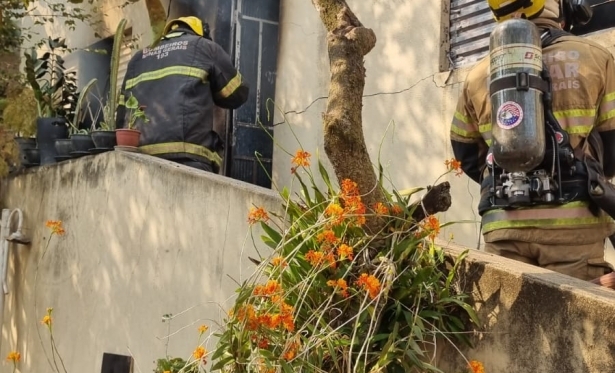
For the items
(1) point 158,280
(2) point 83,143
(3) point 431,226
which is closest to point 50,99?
(2) point 83,143

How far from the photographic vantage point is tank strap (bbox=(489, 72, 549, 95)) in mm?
3510

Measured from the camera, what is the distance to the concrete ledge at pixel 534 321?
303 cm

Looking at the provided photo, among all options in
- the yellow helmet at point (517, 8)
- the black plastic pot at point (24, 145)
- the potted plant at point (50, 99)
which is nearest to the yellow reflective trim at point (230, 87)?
the potted plant at point (50, 99)

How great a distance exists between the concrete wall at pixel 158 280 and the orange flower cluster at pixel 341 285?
16.1 inches

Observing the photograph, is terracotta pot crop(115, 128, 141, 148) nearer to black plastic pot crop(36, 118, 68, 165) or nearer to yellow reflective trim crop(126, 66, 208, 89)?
yellow reflective trim crop(126, 66, 208, 89)

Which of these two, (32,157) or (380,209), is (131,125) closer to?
(32,157)

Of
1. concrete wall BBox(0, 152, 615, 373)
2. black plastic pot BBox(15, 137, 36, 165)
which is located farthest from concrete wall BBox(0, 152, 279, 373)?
black plastic pot BBox(15, 137, 36, 165)

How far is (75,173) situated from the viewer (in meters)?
6.89

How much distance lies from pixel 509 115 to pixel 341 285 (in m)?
0.89

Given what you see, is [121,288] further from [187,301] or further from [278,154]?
[278,154]

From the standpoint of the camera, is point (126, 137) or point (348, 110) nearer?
point (348, 110)

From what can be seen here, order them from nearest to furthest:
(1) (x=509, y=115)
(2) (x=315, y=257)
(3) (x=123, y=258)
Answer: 1. (2) (x=315, y=257)
2. (1) (x=509, y=115)
3. (3) (x=123, y=258)

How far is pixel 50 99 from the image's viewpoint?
27.8 feet

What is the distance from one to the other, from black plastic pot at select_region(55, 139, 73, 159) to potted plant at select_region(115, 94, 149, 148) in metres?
0.58
